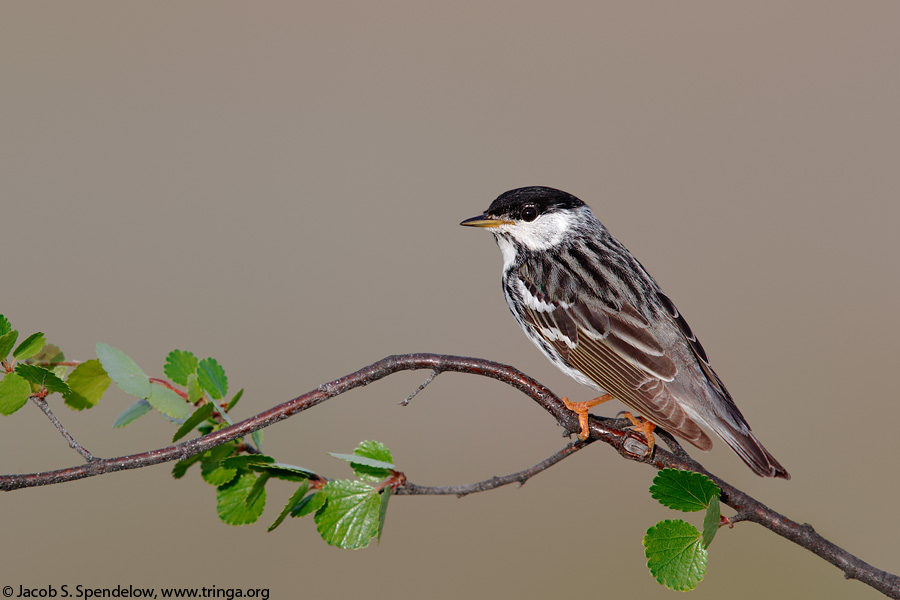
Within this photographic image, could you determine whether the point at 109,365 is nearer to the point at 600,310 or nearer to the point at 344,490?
the point at 344,490

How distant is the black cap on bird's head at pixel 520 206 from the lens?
15.1 ft

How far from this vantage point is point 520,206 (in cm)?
461

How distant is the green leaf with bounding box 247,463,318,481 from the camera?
2.33 m

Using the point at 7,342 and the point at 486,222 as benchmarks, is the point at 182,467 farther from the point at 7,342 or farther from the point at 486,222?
the point at 486,222

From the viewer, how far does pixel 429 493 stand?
239cm

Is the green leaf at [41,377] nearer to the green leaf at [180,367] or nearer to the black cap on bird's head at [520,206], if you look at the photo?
the green leaf at [180,367]

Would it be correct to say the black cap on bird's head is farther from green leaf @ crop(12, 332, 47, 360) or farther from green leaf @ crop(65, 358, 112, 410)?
green leaf @ crop(12, 332, 47, 360)

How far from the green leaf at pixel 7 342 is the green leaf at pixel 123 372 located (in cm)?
24

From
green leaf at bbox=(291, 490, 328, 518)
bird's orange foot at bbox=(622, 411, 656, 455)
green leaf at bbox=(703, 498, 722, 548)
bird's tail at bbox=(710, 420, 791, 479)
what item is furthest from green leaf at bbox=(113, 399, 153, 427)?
bird's tail at bbox=(710, 420, 791, 479)

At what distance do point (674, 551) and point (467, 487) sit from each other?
0.74m

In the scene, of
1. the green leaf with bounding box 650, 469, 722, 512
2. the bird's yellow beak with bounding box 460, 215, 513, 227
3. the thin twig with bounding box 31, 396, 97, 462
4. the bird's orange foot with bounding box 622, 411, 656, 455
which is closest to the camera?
the green leaf with bounding box 650, 469, 722, 512

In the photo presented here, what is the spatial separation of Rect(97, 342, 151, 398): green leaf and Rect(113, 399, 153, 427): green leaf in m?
0.20

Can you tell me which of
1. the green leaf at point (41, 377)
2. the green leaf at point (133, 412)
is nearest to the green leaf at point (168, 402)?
the green leaf at point (133, 412)

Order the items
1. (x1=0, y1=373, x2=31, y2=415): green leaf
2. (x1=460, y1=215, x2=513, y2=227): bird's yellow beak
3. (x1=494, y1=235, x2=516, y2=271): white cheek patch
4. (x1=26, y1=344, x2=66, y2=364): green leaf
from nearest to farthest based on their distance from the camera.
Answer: (x1=0, y1=373, x2=31, y2=415): green leaf → (x1=26, y1=344, x2=66, y2=364): green leaf → (x1=460, y1=215, x2=513, y2=227): bird's yellow beak → (x1=494, y1=235, x2=516, y2=271): white cheek patch
